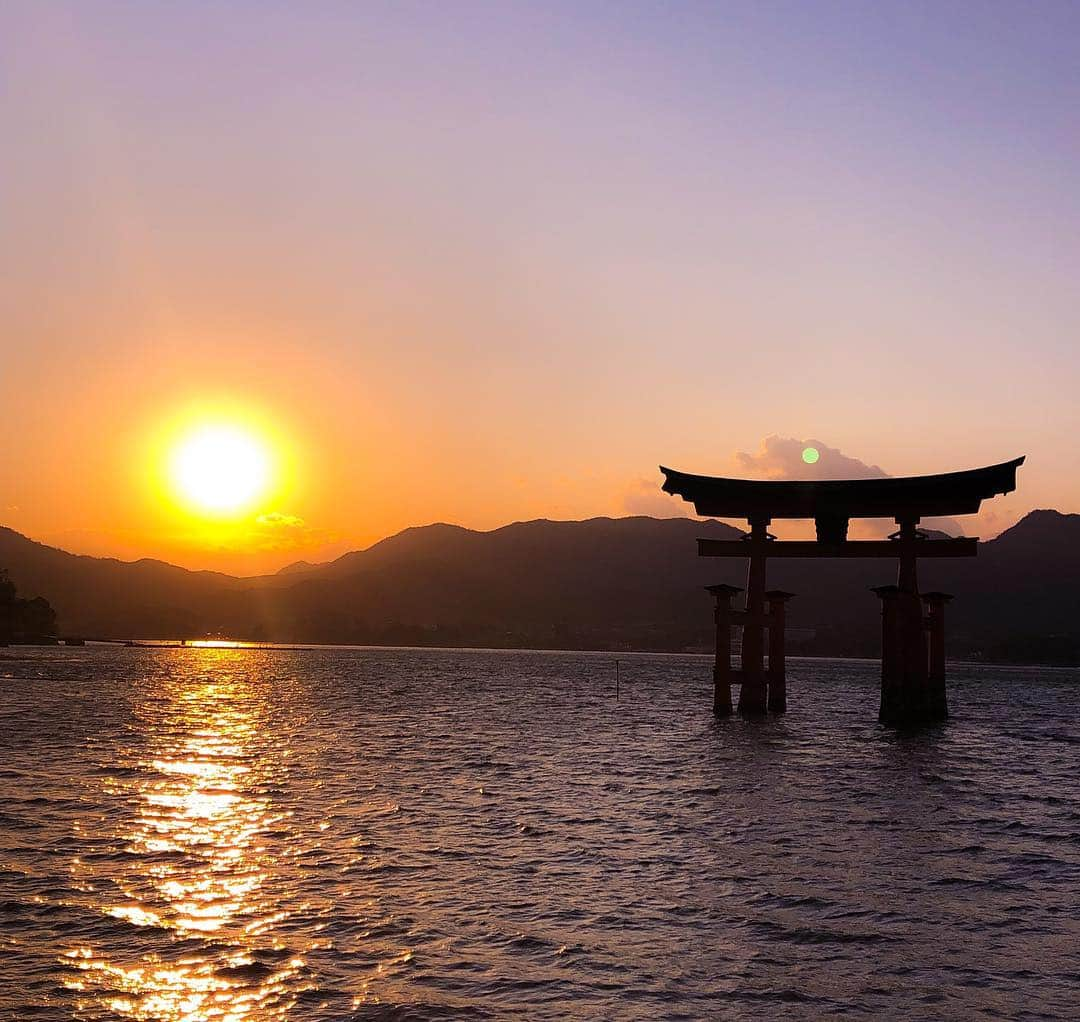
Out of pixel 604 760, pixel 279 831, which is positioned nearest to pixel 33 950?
pixel 279 831

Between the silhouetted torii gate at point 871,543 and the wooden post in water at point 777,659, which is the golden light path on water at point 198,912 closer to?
the silhouetted torii gate at point 871,543

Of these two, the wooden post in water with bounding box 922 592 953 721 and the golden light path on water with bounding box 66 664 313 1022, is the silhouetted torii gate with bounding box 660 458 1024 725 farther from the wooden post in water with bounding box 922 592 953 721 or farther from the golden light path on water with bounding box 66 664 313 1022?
the golden light path on water with bounding box 66 664 313 1022

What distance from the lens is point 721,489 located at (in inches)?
1554

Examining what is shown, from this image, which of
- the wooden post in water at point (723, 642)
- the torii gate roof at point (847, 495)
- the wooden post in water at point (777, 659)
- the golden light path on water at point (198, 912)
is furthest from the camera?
the wooden post in water at point (777, 659)

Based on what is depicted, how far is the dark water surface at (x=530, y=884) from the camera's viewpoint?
977 cm

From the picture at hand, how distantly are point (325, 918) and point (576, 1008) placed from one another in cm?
396

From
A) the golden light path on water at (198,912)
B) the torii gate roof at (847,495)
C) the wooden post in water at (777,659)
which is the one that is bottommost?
the golden light path on water at (198,912)

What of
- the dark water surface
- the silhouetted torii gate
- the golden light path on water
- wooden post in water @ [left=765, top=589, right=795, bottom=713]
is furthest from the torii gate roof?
the golden light path on water

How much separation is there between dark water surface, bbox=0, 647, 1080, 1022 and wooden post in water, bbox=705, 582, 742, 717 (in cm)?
765

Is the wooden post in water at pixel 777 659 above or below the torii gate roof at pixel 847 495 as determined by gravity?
below

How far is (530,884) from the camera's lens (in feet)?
46.6

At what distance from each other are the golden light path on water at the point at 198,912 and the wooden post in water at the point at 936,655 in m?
26.8

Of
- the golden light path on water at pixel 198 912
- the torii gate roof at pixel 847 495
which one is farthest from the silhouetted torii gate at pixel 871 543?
the golden light path on water at pixel 198 912

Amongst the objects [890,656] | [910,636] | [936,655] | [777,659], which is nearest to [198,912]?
[910,636]
